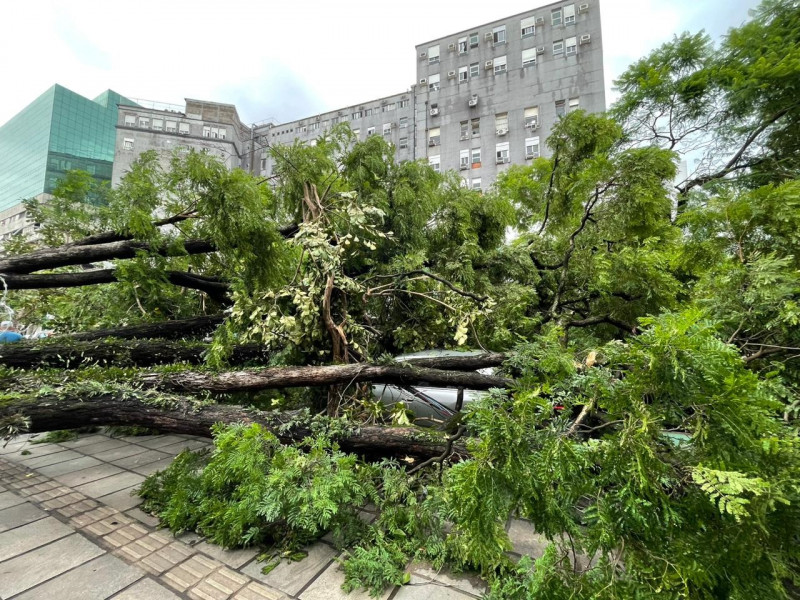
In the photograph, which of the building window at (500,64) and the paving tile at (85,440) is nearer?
the paving tile at (85,440)

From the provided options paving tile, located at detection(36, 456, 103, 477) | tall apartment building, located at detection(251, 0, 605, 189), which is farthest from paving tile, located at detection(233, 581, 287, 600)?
tall apartment building, located at detection(251, 0, 605, 189)

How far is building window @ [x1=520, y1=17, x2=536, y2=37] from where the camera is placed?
891 inches

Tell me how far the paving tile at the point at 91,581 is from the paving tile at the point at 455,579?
5.65ft

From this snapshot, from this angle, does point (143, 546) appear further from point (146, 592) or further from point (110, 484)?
point (110, 484)

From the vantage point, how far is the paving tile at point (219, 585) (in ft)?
6.28

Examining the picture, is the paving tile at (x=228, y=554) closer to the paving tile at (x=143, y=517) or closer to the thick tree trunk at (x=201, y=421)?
the paving tile at (x=143, y=517)

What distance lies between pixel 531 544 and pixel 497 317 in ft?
9.59

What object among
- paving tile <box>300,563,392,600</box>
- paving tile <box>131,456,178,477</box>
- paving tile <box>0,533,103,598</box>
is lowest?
paving tile <box>131,456,178,477</box>

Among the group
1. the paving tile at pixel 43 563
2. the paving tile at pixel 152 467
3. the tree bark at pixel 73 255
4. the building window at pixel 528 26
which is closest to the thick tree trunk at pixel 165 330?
the tree bark at pixel 73 255

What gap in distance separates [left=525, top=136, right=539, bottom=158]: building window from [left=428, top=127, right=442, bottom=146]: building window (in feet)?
20.2

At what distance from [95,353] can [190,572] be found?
11.0 feet

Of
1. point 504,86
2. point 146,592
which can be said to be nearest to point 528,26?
point 504,86

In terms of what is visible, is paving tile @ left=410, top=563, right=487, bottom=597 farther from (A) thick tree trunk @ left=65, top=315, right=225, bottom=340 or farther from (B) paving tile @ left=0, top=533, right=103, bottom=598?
(A) thick tree trunk @ left=65, top=315, right=225, bottom=340

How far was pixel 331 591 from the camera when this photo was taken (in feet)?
6.42
